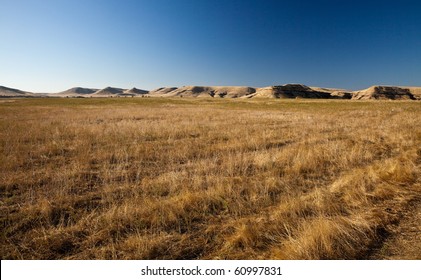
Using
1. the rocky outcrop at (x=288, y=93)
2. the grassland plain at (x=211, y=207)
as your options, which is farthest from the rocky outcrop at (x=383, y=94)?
the grassland plain at (x=211, y=207)

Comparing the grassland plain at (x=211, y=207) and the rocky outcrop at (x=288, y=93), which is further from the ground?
the rocky outcrop at (x=288, y=93)

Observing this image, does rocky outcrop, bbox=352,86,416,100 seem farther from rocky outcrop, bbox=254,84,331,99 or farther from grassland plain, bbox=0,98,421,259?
grassland plain, bbox=0,98,421,259

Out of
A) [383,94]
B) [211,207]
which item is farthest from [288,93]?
[211,207]

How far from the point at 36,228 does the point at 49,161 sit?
5.97m

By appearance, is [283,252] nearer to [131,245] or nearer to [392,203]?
[131,245]

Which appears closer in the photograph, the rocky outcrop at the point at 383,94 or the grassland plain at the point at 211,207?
the grassland plain at the point at 211,207

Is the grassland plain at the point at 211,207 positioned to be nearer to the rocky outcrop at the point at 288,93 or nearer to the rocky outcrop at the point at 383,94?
the rocky outcrop at the point at 288,93

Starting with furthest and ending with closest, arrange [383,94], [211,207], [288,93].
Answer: [288,93] < [383,94] < [211,207]

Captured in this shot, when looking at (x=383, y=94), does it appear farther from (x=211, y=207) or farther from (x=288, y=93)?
(x=211, y=207)

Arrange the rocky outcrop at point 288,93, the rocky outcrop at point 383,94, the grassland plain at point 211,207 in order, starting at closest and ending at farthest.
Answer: the grassland plain at point 211,207 < the rocky outcrop at point 383,94 < the rocky outcrop at point 288,93

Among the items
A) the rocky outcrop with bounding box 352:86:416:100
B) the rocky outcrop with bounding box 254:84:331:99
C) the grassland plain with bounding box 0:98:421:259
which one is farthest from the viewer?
the rocky outcrop with bounding box 254:84:331:99

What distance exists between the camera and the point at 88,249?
4.07m

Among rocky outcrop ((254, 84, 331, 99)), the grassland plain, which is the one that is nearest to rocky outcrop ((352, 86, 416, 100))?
rocky outcrop ((254, 84, 331, 99))

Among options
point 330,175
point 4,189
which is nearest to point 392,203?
point 330,175
